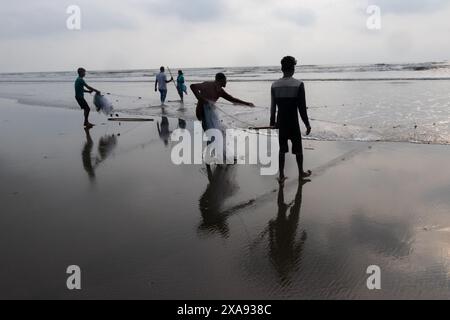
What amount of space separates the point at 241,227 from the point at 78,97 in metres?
10.1

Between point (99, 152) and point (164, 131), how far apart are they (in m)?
3.24

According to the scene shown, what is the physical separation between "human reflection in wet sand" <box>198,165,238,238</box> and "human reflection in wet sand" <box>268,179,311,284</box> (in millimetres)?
623

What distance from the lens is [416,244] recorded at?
4.35m

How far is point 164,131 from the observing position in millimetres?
12242

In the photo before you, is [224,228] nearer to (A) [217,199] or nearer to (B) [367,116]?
(A) [217,199]

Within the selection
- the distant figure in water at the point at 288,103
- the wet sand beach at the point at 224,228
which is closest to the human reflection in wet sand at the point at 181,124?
the wet sand beach at the point at 224,228

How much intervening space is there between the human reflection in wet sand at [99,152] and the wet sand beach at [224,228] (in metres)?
0.06

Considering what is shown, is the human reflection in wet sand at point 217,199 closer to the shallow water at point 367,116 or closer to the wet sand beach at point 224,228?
the wet sand beach at point 224,228

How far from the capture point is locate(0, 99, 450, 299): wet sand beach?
12.0ft

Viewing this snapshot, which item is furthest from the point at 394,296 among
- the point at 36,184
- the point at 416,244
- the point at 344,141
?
the point at 344,141

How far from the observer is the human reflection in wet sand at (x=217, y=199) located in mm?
4995

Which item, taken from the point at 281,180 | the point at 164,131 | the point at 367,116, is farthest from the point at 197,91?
the point at 367,116

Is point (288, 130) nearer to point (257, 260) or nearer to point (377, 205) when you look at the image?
point (377, 205)

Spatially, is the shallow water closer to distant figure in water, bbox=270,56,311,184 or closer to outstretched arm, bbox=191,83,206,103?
outstretched arm, bbox=191,83,206,103
